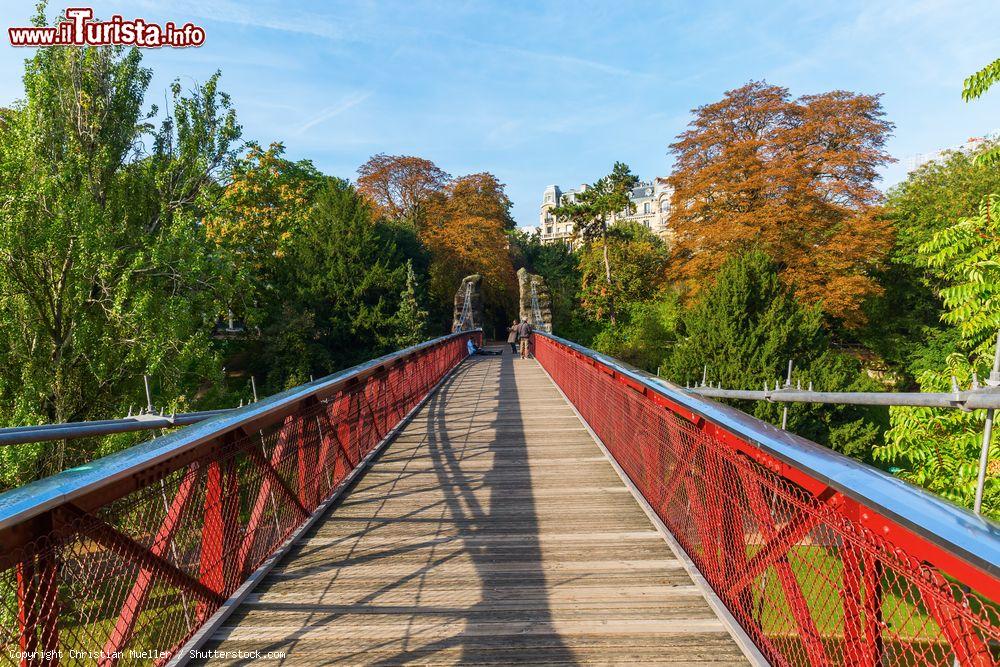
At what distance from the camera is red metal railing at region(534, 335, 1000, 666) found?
1346mm

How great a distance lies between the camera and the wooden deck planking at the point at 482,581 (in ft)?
8.02

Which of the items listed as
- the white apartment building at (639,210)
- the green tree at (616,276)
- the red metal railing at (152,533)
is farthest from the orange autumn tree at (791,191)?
the white apartment building at (639,210)

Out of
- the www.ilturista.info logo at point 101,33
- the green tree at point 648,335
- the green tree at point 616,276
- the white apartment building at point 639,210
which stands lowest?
the green tree at point 648,335

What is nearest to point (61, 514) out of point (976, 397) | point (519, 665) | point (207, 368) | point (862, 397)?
point (519, 665)

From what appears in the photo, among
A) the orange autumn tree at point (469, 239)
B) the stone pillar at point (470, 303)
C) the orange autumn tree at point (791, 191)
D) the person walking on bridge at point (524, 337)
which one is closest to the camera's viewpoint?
the person walking on bridge at point (524, 337)

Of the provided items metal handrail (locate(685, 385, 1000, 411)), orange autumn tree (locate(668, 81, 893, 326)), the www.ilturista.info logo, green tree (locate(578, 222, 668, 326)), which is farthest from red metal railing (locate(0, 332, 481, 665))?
green tree (locate(578, 222, 668, 326))

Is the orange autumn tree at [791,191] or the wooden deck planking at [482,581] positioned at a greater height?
the orange autumn tree at [791,191]

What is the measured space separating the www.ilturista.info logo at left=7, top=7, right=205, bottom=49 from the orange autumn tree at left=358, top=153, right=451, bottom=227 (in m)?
25.7

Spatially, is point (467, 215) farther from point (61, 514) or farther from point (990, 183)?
point (61, 514)

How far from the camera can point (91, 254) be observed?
11.9 meters

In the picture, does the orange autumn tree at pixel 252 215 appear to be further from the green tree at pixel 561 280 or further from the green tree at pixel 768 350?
the green tree at pixel 561 280

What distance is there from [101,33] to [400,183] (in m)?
26.9

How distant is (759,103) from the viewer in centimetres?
2208

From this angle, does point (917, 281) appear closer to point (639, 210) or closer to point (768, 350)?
point (768, 350)
